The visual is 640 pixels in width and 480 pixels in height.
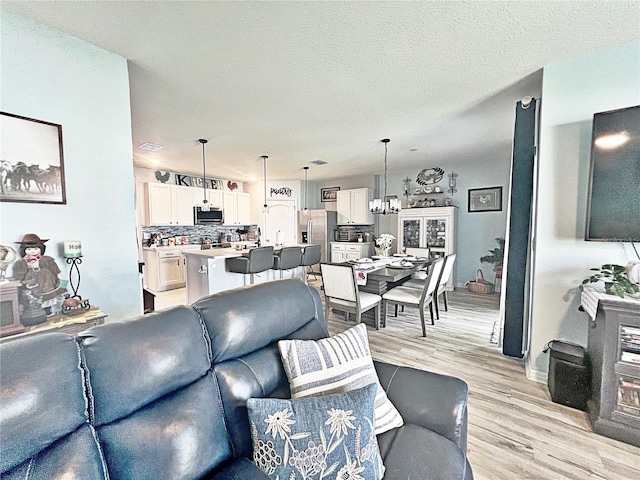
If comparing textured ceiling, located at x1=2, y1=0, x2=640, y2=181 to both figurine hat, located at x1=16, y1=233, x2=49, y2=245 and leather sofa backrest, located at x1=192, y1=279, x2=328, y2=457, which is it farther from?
leather sofa backrest, located at x1=192, y1=279, x2=328, y2=457

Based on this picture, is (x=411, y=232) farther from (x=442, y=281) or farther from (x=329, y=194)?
(x=329, y=194)

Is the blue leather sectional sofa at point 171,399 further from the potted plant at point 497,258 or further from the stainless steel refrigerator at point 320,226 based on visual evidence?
the stainless steel refrigerator at point 320,226

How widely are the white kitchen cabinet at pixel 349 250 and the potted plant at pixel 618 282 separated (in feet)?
14.9

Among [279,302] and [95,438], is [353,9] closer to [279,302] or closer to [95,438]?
[279,302]

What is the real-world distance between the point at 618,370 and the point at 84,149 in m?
3.61

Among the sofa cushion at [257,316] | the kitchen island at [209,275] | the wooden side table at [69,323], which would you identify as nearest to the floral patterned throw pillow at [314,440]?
the sofa cushion at [257,316]

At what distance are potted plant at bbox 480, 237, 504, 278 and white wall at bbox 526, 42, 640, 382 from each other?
2.97 metres

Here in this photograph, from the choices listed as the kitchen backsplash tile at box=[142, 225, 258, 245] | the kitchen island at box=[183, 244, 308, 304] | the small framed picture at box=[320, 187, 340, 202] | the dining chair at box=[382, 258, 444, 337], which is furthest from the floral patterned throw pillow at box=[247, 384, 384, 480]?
the small framed picture at box=[320, 187, 340, 202]

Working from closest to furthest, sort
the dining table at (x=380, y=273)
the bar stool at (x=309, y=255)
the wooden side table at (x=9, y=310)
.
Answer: the wooden side table at (x=9, y=310)
the dining table at (x=380, y=273)
the bar stool at (x=309, y=255)

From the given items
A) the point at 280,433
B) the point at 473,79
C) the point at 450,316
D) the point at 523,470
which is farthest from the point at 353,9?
the point at 450,316

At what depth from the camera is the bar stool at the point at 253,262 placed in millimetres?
3783

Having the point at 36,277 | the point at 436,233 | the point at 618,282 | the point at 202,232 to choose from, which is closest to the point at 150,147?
the point at 202,232

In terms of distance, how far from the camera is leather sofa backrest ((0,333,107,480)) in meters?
0.60

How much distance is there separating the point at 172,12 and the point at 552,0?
2.08 metres
